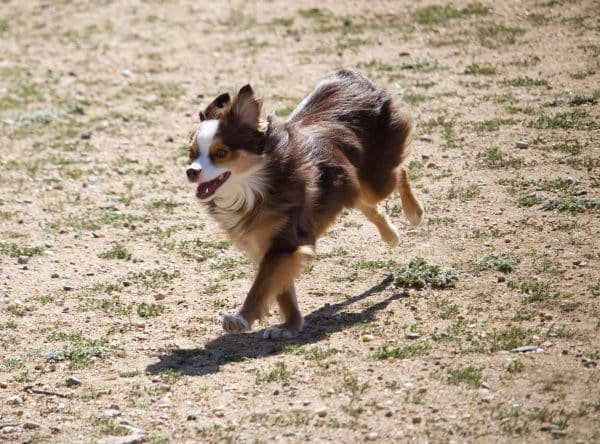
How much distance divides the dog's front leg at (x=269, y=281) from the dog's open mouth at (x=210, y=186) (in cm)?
65

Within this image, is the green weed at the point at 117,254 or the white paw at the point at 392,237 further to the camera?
the green weed at the point at 117,254

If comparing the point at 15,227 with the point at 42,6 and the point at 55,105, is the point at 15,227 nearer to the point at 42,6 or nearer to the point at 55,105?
the point at 55,105

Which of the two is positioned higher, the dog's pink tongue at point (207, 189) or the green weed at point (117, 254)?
the dog's pink tongue at point (207, 189)

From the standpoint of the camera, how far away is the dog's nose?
7168 mm

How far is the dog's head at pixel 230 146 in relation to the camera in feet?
24.1

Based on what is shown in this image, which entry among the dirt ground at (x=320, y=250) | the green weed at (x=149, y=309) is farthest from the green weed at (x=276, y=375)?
the green weed at (x=149, y=309)

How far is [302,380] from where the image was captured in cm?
666

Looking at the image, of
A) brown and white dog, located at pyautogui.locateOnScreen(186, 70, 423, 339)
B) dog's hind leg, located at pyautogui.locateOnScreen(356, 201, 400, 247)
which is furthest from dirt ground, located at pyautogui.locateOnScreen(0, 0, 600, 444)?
brown and white dog, located at pyautogui.locateOnScreen(186, 70, 423, 339)

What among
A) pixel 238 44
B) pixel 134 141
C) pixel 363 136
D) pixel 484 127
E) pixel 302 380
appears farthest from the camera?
pixel 238 44

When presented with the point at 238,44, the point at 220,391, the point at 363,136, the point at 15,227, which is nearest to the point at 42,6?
the point at 238,44

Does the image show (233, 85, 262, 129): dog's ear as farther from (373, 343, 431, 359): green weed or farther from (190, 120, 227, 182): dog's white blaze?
(373, 343, 431, 359): green weed

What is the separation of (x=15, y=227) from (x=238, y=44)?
264 inches

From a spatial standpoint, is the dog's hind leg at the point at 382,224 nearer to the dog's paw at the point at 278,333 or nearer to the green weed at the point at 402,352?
the dog's paw at the point at 278,333

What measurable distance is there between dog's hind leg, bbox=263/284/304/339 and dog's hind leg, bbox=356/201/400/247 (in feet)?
4.95
